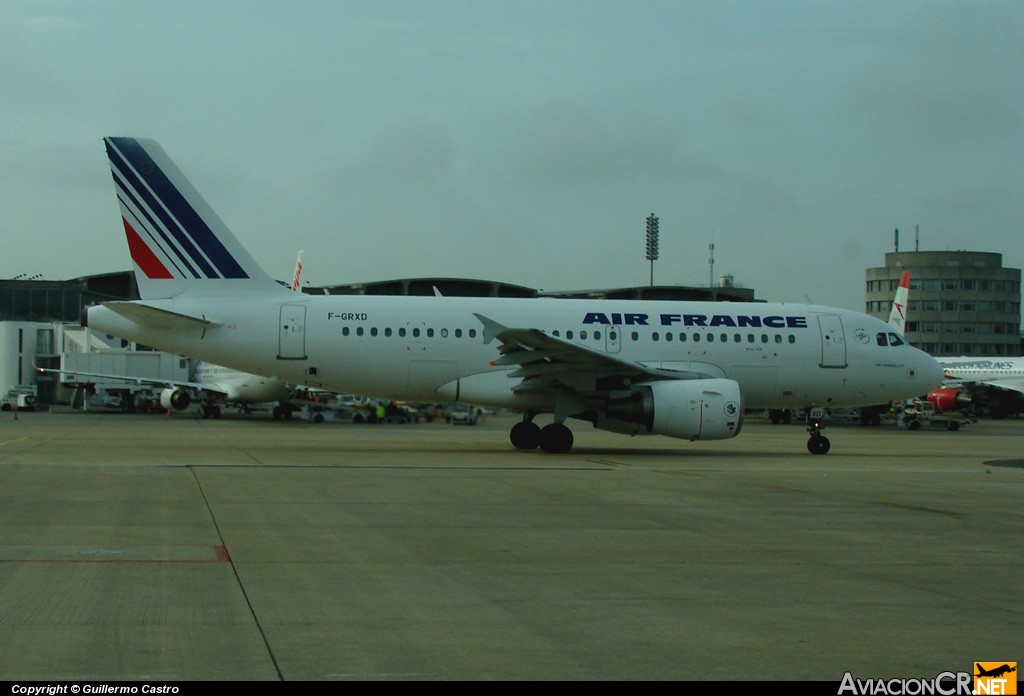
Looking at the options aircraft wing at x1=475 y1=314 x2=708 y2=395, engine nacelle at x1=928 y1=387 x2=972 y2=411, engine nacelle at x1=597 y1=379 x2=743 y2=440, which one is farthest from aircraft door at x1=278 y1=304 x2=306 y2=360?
engine nacelle at x1=928 y1=387 x2=972 y2=411

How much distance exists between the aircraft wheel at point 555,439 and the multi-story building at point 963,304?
273ft

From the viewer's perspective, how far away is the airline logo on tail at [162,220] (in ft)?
75.3

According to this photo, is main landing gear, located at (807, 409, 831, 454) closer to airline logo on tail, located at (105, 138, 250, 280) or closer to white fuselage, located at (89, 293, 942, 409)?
white fuselage, located at (89, 293, 942, 409)

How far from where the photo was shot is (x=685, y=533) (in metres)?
10.7

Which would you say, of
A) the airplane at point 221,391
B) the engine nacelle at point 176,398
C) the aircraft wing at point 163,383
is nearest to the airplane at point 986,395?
the airplane at point 221,391

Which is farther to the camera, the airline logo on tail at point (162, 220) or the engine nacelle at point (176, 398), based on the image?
the engine nacelle at point (176, 398)

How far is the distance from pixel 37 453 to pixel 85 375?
3044cm

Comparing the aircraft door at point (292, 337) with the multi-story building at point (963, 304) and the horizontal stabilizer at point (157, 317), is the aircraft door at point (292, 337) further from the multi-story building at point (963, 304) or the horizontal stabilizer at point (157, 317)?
the multi-story building at point (963, 304)

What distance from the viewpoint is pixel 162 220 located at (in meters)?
23.1

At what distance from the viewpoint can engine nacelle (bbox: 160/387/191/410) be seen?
161 feet

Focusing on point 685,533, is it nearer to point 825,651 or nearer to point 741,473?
point 825,651

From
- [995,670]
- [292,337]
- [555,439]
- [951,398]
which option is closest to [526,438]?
[555,439]

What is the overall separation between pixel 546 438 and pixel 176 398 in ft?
102

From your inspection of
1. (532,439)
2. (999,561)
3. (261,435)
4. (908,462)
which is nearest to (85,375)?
(261,435)
